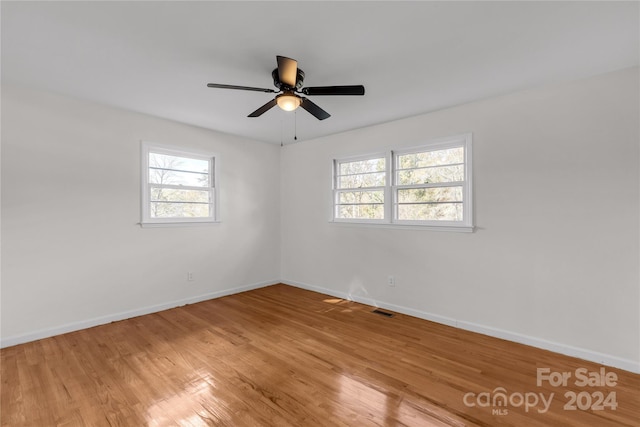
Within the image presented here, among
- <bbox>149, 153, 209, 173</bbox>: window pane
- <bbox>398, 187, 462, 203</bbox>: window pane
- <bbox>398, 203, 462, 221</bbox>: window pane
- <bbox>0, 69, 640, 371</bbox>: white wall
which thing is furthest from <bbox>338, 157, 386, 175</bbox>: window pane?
<bbox>149, 153, 209, 173</bbox>: window pane

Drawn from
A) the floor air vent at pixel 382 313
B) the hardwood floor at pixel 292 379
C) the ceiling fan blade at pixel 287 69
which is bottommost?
the hardwood floor at pixel 292 379

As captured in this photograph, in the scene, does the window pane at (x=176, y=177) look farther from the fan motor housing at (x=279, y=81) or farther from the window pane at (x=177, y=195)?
the fan motor housing at (x=279, y=81)

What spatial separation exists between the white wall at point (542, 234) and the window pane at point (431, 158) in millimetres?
202

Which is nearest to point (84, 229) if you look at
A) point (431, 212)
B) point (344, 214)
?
point (344, 214)

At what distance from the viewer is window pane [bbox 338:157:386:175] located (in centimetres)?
412

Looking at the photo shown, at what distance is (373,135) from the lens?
4.05m

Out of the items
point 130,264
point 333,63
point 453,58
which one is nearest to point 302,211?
point 130,264

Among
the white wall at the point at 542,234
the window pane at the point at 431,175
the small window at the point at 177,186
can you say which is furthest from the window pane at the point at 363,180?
the small window at the point at 177,186

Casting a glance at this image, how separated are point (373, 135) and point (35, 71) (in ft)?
11.7

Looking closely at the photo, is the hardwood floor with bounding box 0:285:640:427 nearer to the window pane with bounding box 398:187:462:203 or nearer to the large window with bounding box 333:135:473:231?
the large window with bounding box 333:135:473:231

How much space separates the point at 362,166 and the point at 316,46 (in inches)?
92.8

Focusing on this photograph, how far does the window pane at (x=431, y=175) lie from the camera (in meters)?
3.41

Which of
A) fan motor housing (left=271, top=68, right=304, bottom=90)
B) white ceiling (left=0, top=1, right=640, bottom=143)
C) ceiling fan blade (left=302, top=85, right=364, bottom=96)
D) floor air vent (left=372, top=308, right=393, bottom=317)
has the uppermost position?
white ceiling (left=0, top=1, right=640, bottom=143)

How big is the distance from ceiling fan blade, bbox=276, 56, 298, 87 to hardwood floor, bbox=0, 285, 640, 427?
2.29 metres
